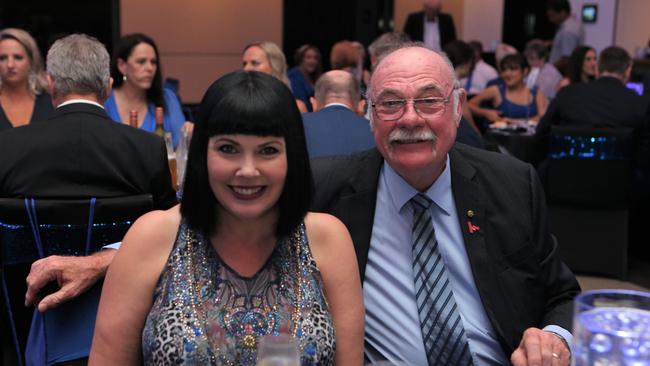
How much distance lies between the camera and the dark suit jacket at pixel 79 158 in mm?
2639

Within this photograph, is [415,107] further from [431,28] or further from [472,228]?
[431,28]

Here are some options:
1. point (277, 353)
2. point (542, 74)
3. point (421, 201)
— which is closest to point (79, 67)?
point (421, 201)

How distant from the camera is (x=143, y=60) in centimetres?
464

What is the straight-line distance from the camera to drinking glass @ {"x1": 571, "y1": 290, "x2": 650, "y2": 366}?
1155mm

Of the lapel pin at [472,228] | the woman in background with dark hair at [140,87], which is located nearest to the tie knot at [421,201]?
the lapel pin at [472,228]

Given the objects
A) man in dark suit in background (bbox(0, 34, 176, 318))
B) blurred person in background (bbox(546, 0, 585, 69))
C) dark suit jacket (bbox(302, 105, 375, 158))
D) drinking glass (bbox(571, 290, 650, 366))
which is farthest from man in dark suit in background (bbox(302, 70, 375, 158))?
blurred person in background (bbox(546, 0, 585, 69))

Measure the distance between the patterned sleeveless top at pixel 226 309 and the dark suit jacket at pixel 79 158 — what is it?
1.05 m

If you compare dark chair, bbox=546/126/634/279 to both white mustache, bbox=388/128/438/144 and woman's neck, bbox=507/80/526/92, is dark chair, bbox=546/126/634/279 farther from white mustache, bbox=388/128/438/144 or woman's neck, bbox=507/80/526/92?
white mustache, bbox=388/128/438/144

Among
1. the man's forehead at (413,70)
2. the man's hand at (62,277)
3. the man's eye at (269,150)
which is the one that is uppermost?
the man's forehead at (413,70)

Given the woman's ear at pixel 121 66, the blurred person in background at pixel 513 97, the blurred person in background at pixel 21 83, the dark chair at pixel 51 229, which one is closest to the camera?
the dark chair at pixel 51 229

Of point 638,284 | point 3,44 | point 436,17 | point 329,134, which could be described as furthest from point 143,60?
point 436,17

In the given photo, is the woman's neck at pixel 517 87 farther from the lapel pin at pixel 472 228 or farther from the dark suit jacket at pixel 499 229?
the lapel pin at pixel 472 228

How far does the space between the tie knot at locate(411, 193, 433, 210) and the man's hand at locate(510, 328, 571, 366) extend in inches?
17.0

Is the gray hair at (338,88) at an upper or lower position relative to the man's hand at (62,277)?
upper
